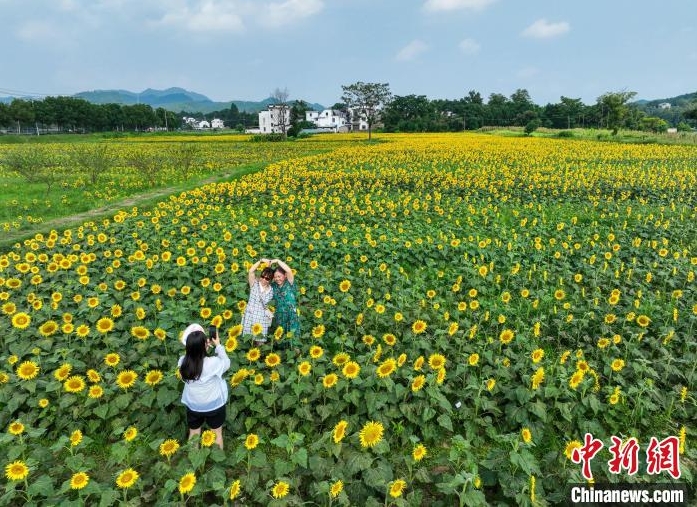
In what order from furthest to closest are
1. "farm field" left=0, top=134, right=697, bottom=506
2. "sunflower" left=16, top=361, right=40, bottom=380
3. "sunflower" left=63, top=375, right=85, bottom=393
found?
"sunflower" left=16, top=361, right=40, bottom=380
"sunflower" left=63, top=375, right=85, bottom=393
"farm field" left=0, top=134, right=697, bottom=506

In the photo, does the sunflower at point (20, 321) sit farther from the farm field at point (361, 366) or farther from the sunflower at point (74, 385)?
the sunflower at point (74, 385)

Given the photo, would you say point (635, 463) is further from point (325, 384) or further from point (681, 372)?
point (325, 384)

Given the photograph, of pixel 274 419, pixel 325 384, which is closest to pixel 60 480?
pixel 274 419

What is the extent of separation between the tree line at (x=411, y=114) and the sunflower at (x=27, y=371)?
64474mm

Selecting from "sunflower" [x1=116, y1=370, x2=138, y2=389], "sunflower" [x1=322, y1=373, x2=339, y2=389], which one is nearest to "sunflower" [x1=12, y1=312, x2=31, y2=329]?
"sunflower" [x1=116, y1=370, x2=138, y2=389]

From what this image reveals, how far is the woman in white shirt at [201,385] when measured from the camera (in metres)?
3.53

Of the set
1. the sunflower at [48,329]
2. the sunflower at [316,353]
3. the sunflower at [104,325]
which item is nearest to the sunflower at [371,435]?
the sunflower at [316,353]

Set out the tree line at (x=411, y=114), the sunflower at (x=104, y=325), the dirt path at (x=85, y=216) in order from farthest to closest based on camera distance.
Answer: the tree line at (x=411, y=114) → the dirt path at (x=85, y=216) → the sunflower at (x=104, y=325)

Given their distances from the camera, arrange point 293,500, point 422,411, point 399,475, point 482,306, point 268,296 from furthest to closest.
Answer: point 482,306
point 268,296
point 422,411
point 399,475
point 293,500

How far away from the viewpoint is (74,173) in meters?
22.0

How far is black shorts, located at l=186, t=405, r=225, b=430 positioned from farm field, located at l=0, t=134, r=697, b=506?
7.6 inches

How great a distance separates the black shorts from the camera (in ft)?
12.0

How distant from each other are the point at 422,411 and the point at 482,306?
2658mm

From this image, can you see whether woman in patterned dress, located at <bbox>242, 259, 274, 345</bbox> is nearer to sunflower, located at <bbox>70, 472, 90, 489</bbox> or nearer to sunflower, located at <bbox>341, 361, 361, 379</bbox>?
sunflower, located at <bbox>341, 361, 361, 379</bbox>
